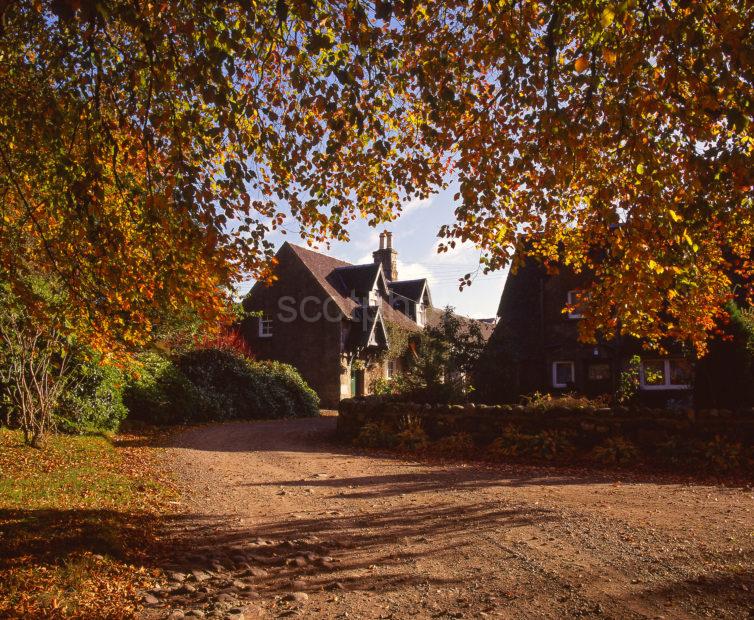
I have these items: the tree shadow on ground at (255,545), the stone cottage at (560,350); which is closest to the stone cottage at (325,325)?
the stone cottage at (560,350)

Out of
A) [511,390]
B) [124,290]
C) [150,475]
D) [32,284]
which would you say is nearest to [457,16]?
[124,290]

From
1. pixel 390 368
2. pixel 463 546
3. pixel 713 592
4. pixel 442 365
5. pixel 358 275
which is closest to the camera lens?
pixel 713 592

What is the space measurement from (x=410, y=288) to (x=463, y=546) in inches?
1482

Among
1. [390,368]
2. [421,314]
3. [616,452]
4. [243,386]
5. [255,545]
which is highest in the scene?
[421,314]

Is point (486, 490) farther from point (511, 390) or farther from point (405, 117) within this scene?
point (511, 390)

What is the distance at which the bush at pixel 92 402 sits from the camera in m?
14.9

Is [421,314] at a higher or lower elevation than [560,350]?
higher

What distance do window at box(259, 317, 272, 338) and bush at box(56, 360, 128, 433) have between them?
18.5 meters

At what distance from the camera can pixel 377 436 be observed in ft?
53.3

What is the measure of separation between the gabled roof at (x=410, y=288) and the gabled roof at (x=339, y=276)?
2650 mm

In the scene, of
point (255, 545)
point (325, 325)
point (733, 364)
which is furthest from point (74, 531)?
point (325, 325)

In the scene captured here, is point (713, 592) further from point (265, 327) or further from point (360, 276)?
point (360, 276)

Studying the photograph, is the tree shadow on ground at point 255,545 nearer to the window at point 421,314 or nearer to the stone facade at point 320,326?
the stone facade at point 320,326

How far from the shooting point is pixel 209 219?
6.27m
